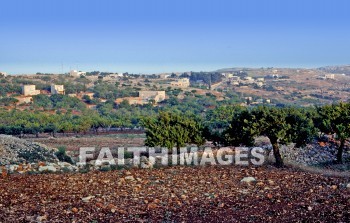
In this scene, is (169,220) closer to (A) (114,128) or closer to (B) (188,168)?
(B) (188,168)

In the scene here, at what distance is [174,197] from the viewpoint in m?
10.5

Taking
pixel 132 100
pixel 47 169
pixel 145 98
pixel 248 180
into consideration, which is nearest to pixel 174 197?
pixel 248 180

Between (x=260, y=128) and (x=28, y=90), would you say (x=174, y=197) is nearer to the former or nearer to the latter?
(x=260, y=128)

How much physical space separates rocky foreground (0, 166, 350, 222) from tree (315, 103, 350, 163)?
→ 8.55 meters

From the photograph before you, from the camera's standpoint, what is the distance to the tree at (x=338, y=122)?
21.3 metres

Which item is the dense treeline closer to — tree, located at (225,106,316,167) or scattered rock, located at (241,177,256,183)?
tree, located at (225,106,316,167)

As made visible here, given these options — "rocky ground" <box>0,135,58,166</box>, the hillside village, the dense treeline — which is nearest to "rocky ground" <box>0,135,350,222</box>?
the dense treeline

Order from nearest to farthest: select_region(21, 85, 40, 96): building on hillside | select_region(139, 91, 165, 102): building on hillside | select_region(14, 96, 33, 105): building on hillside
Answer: select_region(14, 96, 33, 105): building on hillside
select_region(21, 85, 40, 96): building on hillside
select_region(139, 91, 165, 102): building on hillside

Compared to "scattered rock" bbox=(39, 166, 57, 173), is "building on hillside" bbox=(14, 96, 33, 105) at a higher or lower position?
lower

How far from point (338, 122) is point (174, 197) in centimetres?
1460

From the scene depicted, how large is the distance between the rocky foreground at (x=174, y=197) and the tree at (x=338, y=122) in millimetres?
8554

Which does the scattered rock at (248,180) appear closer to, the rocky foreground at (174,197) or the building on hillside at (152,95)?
the rocky foreground at (174,197)

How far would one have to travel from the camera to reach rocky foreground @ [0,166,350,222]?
8633 millimetres

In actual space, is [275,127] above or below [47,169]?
above
